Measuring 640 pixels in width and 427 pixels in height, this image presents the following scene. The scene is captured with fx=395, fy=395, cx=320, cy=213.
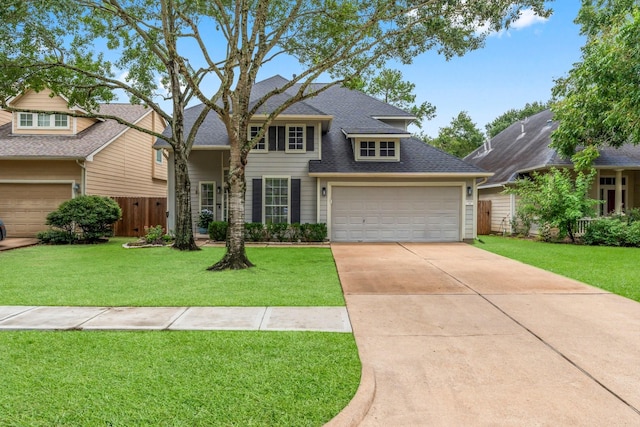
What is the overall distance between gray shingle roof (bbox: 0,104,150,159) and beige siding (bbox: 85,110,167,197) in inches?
17.1

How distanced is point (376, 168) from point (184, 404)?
487 inches

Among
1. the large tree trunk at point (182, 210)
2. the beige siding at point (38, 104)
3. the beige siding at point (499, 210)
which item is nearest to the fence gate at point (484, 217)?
the beige siding at point (499, 210)

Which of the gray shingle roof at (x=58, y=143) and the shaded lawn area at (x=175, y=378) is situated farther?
the gray shingle roof at (x=58, y=143)

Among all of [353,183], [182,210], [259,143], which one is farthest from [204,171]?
[353,183]

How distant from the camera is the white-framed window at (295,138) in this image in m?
14.6

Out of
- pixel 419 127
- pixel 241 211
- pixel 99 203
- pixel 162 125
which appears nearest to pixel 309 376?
pixel 241 211

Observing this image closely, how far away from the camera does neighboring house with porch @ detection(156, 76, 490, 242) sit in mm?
14328

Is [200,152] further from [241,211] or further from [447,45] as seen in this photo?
[447,45]

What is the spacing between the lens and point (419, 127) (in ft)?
97.4

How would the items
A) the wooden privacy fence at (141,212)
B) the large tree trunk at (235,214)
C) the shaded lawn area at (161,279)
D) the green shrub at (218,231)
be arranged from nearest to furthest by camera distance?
the shaded lawn area at (161,279), the large tree trunk at (235,214), the green shrub at (218,231), the wooden privacy fence at (141,212)

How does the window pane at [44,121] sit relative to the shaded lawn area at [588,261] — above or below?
above

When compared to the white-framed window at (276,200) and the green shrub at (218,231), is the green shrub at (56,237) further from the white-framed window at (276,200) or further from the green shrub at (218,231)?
the white-framed window at (276,200)

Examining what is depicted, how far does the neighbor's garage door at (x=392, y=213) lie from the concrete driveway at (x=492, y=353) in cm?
713

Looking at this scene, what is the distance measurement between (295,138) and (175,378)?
1214cm
